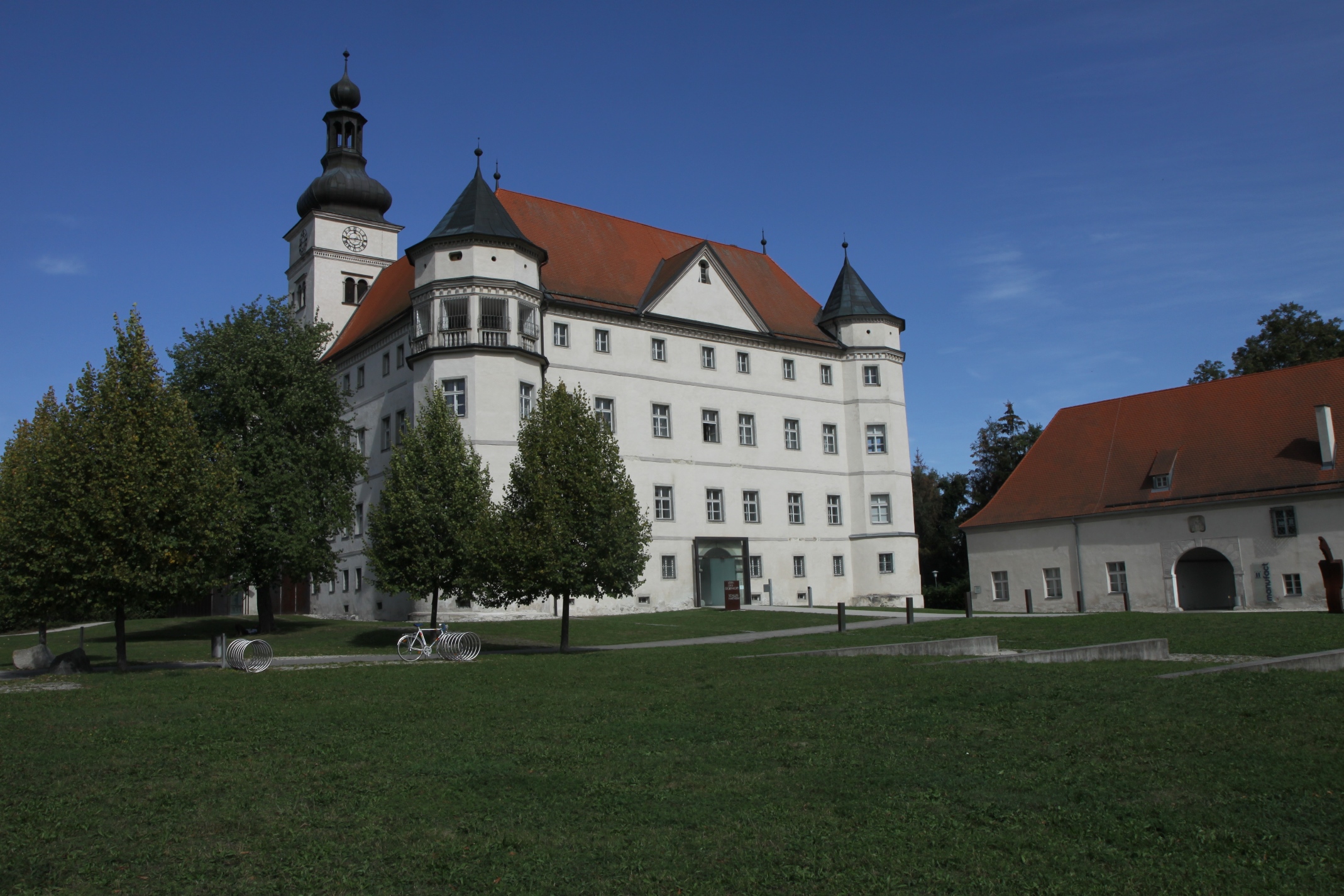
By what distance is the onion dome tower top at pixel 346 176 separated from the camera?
182 feet

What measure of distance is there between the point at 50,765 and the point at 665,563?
116 ft

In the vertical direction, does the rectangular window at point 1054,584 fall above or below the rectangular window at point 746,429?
below

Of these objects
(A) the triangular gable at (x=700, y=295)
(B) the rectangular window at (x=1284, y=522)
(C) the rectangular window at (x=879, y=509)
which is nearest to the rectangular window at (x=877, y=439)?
(C) the rectangular window at (x=879, y=509)

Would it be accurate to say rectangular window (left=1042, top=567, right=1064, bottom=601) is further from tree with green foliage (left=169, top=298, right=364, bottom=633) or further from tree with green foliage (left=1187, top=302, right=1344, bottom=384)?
tree with green foliage (left=169, top=298, right=364, bottom=633)

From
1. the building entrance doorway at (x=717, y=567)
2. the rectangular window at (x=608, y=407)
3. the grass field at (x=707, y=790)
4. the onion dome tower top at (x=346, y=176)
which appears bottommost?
the grass field at (x=707, y=790)

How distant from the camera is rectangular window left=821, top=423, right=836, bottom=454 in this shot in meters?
50.5

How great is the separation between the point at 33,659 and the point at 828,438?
36500 mm

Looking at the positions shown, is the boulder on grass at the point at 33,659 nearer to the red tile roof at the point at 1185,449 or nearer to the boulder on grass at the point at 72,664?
the boulder on grass at the point at 72,664

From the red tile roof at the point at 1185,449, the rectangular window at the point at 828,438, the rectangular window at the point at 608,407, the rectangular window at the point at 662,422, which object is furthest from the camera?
the rectangular window at the point at 828,438

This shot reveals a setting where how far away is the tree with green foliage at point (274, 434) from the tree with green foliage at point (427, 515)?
13.6 feet

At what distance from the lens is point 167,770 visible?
914 centimetres

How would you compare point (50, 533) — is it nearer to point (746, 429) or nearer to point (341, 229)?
point (746, 429)

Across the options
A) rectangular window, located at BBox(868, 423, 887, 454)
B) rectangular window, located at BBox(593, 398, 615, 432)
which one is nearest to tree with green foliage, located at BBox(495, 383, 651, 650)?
rectangular window, located at BBox(593, 398, 615, 432)

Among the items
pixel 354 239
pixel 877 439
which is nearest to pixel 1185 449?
pixel 877 439
